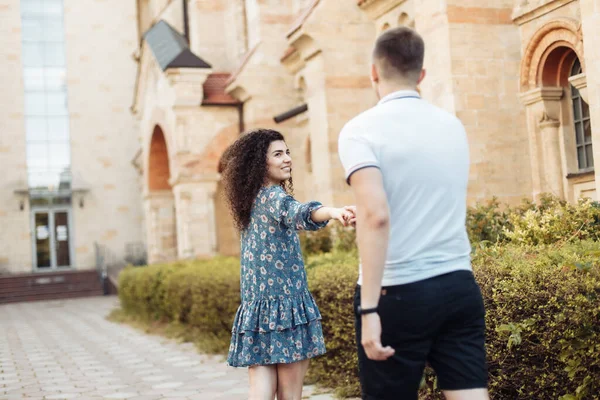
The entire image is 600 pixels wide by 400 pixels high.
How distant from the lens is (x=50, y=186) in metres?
34.3

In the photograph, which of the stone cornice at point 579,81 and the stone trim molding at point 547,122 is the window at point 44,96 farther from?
the stone cornice at point 579,81

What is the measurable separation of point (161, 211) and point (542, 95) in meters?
15.4

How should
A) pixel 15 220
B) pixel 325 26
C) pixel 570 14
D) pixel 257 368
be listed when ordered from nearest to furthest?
pixel 257 368 < pixel 570 14 < pixel 325 26 < pixel 15 220

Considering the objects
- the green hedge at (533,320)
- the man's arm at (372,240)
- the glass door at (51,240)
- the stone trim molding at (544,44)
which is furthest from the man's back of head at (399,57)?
the glass door at (51,240)

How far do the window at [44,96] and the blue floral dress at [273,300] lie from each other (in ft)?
103

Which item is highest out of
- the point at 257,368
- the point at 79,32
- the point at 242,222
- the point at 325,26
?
the point at 79,32

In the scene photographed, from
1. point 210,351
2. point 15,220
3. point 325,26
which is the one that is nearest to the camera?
point 210,351

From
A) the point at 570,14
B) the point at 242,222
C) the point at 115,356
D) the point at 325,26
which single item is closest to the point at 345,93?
the point at 325,26

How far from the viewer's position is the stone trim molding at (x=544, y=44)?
1022 cm

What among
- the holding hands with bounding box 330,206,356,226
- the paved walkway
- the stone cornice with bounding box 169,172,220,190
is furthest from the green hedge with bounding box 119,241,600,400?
the stone cornice with bounding box 169,172,220,190

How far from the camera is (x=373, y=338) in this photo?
289 centimetres

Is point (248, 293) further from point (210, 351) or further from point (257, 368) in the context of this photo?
point (210, 351)

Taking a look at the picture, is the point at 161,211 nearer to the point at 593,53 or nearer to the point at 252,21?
the point at 252,21

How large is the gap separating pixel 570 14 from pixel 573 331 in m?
6.85
